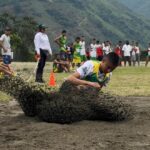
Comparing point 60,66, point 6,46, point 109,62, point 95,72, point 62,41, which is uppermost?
point 62,41

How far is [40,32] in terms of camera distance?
1775cm

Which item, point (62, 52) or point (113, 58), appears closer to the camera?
point (113, 58)

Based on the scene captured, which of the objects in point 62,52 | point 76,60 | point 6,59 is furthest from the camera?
point 76,60

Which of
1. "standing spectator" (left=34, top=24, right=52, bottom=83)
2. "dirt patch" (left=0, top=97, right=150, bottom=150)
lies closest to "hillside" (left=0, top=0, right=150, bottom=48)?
"standing spectator" (left=34, top=24, right=52, bottom=83)

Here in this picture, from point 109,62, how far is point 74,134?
172 centimetres

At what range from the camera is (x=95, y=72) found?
861 centimetres

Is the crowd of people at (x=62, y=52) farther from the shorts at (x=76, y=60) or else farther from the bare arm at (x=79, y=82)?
the bare arm at (x=79, y=82)

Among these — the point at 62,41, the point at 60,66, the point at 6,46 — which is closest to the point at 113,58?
the point at 6,46

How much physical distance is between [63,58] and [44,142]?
18646 mm

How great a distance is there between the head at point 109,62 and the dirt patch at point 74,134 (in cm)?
83

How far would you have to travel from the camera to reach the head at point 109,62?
27.1ft

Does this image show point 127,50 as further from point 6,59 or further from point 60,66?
point 6,59

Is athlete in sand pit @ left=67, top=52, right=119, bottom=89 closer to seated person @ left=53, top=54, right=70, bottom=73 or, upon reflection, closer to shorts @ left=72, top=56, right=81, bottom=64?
seated person @ left=53, top=54, right=70, bottom=73

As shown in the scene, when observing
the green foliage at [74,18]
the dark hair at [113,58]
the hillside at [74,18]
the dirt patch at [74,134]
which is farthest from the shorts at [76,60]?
the hillside at [74,18]
